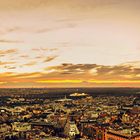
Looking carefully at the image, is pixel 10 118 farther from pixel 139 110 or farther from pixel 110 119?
pixel 139 110

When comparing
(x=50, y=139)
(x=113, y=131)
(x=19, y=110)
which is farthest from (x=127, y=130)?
(x=19, y=110)

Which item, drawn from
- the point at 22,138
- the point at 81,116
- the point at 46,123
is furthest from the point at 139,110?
the point at 22,138

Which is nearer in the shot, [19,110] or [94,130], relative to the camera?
[94,130]

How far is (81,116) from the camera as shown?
2483cm

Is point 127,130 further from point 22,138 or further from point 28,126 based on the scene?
point 28,126

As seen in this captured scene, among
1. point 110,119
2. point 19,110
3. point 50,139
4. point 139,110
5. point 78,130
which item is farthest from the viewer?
point 19,110

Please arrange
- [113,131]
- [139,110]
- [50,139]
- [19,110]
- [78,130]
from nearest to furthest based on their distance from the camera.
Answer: [50,139]
[113,131]
[78,130]
[139,110]
[19,110]

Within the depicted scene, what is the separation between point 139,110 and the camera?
27.5 m

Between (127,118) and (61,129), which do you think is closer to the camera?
(61,129)

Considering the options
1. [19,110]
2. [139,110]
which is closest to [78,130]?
[139,110]

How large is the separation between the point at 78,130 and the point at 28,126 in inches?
126

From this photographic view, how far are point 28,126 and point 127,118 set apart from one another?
5.45 meters

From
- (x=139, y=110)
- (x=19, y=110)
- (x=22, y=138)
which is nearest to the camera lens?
(x=22, y=138)

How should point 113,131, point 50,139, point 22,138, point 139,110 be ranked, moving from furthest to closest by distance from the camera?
point 139,110 < point 22,138 < point 113,131 < point 50,139
